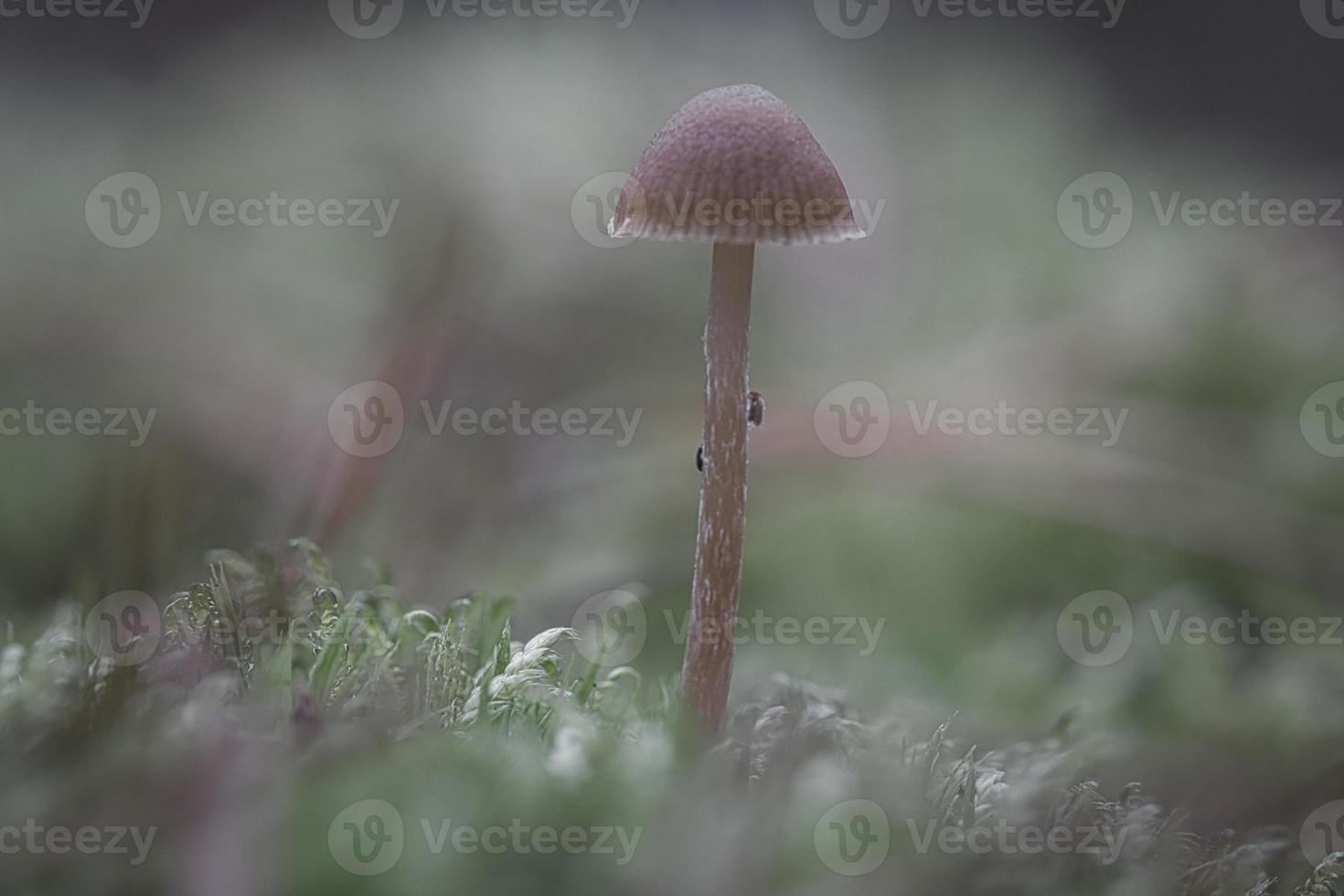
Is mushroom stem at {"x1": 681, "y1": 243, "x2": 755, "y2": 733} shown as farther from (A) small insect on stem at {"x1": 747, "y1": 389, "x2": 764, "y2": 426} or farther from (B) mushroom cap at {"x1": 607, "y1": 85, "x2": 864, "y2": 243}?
(B) mushroom cap at {"x1": 607, "y1": 85, "x2": 864, "y2": 243}

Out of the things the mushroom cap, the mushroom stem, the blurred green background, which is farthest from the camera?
the blurred green background

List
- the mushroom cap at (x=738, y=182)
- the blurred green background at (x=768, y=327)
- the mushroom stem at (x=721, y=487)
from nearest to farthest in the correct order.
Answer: the mushroom cap at (x=738, y=182) → the mushroom stem at (x=721, y=487) → the blurred green background at (x=768, y=327)

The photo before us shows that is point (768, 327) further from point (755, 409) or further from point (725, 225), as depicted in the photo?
point (725, 225)

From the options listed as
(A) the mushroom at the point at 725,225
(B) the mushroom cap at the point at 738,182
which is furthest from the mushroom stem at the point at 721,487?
(B) the mushroom cap at the point at 738,182

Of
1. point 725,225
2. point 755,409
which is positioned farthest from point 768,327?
point 725,225

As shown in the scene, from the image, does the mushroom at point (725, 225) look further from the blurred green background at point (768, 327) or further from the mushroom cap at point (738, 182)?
the blurred green background at point (768, 327)

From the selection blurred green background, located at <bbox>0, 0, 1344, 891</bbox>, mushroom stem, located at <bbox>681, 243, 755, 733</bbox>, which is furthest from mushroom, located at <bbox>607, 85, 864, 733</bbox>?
blurred green background, located at <bbox>0, 0, 1344, 891</bbox>
